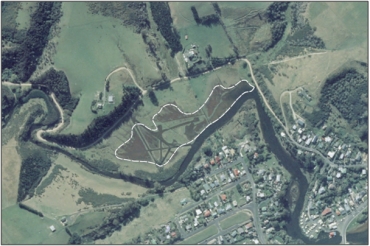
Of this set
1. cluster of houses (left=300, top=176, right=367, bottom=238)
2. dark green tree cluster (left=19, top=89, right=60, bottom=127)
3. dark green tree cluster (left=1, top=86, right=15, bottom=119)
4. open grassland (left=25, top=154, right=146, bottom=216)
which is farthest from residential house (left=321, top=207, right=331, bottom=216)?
dark green tree cluster (left=1, top=86, right=15, bottom=119)

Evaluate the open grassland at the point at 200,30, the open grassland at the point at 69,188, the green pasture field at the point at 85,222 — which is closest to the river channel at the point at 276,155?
the open grassland at the point at 69,188

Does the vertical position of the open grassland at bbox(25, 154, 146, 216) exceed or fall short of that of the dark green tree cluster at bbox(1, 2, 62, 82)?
it falls short

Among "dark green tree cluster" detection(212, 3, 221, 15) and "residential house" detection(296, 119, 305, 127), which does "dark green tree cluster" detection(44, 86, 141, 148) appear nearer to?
"dark green tree cluster" detection(212, 3, 221, 15)

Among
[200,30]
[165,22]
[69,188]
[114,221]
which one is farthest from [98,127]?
[200,30]

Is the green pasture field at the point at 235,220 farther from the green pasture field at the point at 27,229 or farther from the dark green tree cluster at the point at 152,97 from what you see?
the green pasture field at the point at 27,229

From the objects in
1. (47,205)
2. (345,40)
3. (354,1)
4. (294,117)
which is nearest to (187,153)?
(294,117)

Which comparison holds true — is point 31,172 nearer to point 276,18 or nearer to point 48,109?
point 48,109
